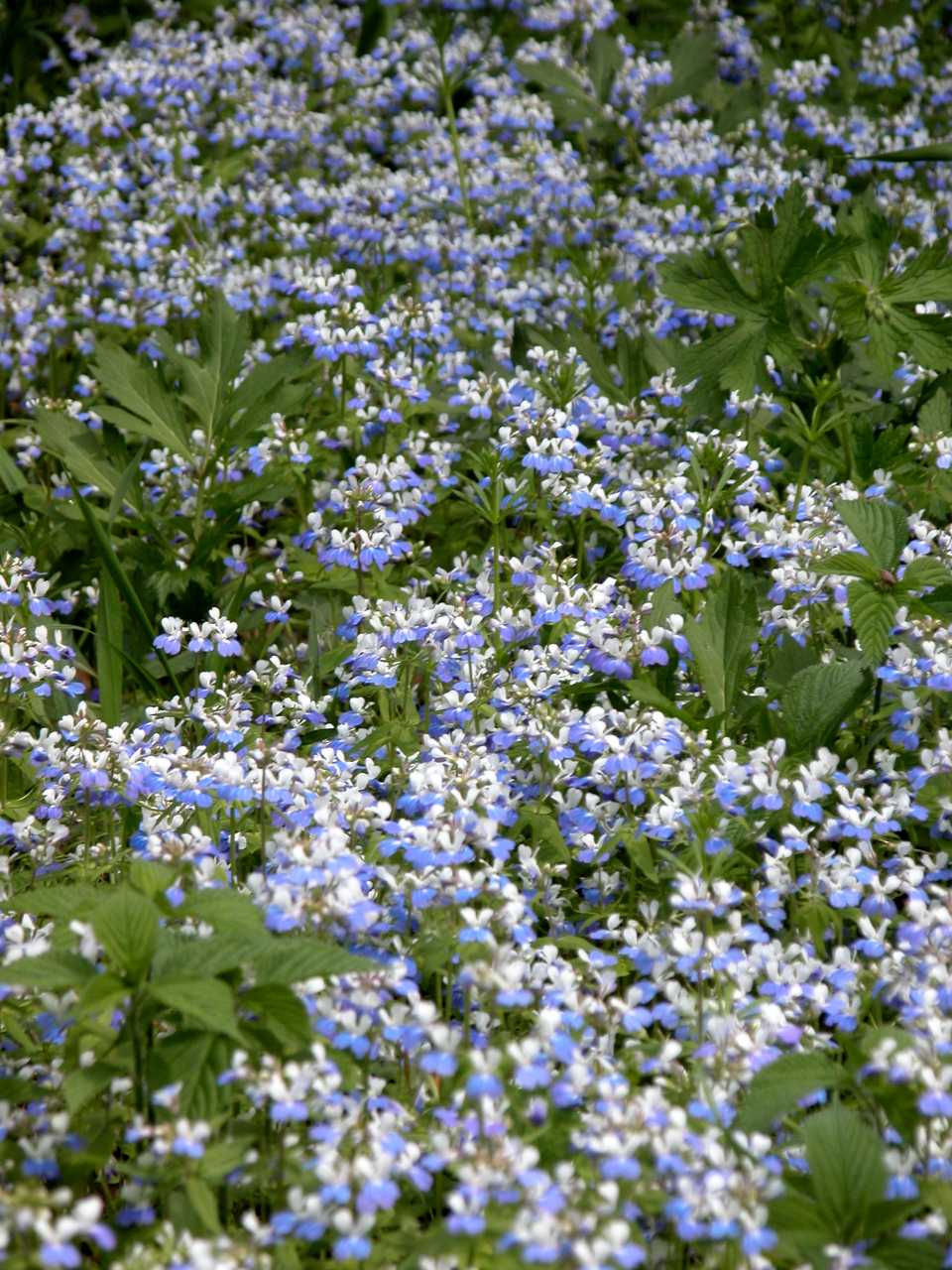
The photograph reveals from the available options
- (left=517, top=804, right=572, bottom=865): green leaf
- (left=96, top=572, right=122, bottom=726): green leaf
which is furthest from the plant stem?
(left=517, top=804, right=572, bottom=865): green leaf

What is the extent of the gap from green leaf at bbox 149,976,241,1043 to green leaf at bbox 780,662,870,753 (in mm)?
1834

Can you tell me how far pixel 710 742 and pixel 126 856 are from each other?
1.51 m

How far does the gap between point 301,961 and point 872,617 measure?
1.85 metres

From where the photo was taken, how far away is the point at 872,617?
412cm

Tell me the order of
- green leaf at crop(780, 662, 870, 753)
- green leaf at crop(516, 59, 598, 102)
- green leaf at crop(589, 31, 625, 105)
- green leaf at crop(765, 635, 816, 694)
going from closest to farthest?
green leaf at crop(780, 662, 870, 753), green leaf at crop(765, 635, 816, 694), green leaf at crop(516, 59, 598, 102), green leaf at crop(589, 31, 625, 105)

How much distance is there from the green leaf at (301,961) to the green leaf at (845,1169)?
0.85 metres

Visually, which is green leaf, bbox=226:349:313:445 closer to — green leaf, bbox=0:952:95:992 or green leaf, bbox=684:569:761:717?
green leaf, bbox=684:569:761:717

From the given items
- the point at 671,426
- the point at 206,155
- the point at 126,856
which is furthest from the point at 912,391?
the point at 206,155

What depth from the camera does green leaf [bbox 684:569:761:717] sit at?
170 inches

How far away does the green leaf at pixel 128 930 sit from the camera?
9.68 feet

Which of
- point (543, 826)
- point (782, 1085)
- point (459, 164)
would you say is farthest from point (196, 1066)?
point (459, 164)

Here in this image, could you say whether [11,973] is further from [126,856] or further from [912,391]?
[912,391]

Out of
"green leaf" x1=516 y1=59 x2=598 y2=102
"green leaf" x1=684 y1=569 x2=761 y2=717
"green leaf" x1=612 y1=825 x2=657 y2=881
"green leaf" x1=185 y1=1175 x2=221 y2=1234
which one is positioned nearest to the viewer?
"green leaf" x1=185 y1=1175 x2=221 y2=1234

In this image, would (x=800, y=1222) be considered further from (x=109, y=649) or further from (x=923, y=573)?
(x=109, y=649)
